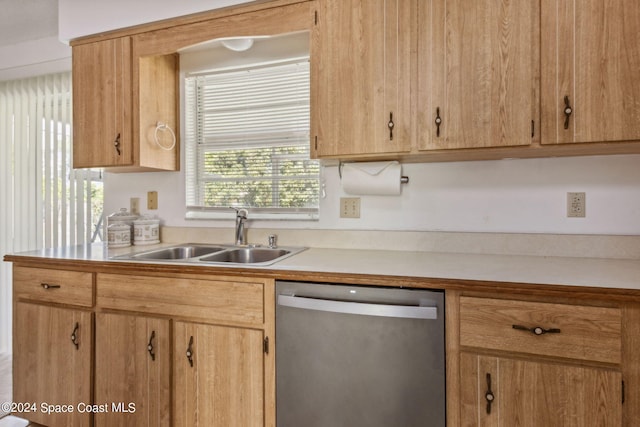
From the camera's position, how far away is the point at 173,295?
1553 millimetres

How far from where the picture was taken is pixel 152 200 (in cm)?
239

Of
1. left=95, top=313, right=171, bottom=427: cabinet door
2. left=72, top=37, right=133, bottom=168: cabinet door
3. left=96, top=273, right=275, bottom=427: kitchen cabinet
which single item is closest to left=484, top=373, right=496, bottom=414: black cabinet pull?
left=96, top=273, right=275, bottom=427: kitchen cabinet

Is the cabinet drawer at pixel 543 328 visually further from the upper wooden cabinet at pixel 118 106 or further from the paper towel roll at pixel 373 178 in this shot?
the upper wooden cabinet at pixel 118 106

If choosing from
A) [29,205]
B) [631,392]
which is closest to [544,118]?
[631,392]

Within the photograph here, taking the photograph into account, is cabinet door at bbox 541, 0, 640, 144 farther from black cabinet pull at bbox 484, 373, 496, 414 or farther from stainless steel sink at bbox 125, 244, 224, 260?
stainless steel sink at bbox 125, 244, 224, 260

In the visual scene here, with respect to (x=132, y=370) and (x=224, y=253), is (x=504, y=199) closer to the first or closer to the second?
(x=224, y=253)

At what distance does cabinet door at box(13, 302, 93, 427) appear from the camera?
5.64 feet

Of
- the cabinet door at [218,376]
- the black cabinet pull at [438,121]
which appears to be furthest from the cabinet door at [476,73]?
the cabinet door at [218,376]

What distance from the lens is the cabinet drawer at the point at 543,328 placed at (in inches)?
42.2

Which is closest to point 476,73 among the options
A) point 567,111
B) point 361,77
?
point 567,111

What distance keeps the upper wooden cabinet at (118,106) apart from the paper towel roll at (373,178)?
118cm

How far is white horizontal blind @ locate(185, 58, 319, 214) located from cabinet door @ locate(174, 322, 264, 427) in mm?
856

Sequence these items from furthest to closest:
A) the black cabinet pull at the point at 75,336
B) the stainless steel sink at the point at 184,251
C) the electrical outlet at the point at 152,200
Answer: the electrical outlet at the point at 152,200 → the stainless steel sink at the point at 184,251 → the black cabinet pull at the point at 75,336

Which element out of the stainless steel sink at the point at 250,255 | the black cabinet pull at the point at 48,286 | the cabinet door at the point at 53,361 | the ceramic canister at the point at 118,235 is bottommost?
the cabinet door at the point at 53,361
